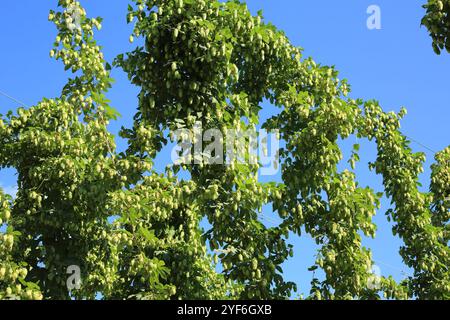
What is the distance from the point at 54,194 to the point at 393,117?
33.6 ft

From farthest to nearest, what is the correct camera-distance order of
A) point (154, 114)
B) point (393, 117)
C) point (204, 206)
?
point (393, 117), point (154, 114), point (204, 206)

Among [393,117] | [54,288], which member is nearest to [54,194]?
[54,288]

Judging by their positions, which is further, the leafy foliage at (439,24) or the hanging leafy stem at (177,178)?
the hanging leafy stem at (177,178)

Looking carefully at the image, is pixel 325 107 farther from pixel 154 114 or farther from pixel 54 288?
pixel 54 288

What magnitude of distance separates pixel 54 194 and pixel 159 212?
308 centimetres

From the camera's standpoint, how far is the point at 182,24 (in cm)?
1273

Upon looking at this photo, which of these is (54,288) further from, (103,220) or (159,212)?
(159,212)

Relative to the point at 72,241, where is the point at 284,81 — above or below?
above

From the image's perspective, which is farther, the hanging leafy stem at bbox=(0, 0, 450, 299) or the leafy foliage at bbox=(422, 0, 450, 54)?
the hanging leafy stem at bbox=(0, 0, 450, 299)

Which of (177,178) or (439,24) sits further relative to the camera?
(177,178)

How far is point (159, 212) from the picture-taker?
1270 cm
